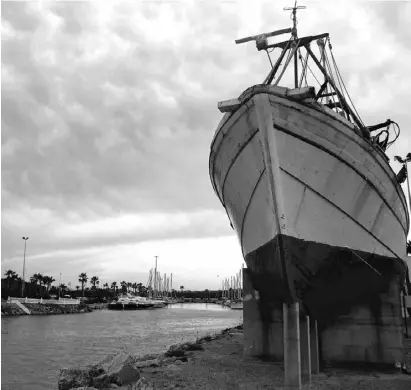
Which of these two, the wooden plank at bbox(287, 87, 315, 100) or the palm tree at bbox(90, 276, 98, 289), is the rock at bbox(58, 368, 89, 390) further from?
the palm tree at bbox(90, 276, 98, 289)

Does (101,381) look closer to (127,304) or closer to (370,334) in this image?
(370,334)

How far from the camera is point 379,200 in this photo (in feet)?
29.3

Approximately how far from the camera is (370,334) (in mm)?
9250

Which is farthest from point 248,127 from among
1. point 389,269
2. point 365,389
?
point 365,389

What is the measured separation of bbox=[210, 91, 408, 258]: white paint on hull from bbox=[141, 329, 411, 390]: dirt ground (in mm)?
2563

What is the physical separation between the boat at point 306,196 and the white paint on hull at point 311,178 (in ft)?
0.06

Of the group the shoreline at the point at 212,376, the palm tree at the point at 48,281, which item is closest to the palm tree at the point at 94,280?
the palm tree at the point at 48,281

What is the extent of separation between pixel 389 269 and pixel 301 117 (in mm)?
4103

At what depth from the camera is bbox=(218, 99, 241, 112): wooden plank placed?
841 cm

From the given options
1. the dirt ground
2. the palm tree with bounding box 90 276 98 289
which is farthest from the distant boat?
the palm tree with bounding box 90 276 98 289

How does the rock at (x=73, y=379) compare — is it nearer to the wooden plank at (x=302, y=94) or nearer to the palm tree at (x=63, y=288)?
the wooden plank at (x=302, y=94)

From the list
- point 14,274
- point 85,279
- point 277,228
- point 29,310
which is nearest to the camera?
point 277,228

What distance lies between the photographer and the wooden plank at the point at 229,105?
331 inches

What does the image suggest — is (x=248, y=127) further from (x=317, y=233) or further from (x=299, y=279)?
(x=299, y=279)
